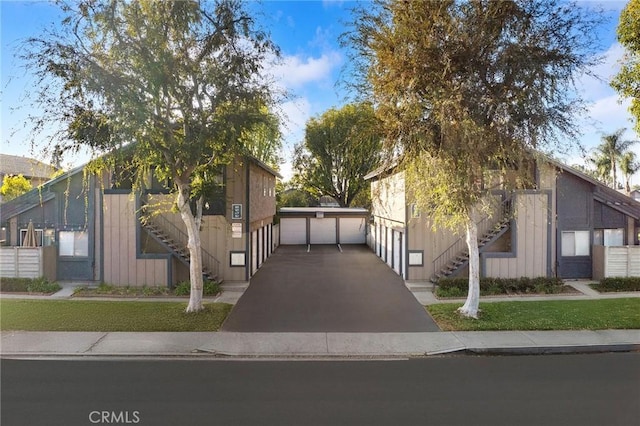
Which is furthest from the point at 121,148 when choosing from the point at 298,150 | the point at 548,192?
the point at 298,150

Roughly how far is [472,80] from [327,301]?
826 cm

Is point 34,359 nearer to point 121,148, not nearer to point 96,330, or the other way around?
point 96,330

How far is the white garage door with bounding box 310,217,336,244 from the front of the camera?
29625 millimetres

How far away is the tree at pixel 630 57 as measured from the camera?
1098 centimetres

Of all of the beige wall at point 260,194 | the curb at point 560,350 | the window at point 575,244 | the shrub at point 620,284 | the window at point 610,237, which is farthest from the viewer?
the beige wall at point 260,194

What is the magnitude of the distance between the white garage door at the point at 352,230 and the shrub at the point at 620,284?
17285 mm

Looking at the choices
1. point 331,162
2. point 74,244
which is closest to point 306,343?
point 74,244

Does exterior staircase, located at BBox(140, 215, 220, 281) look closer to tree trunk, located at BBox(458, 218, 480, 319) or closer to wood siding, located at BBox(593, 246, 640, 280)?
tree trunk, located at BBox(458, 218, 480, 319)

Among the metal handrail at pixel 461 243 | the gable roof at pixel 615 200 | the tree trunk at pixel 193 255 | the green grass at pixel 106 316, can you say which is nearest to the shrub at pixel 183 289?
the green grass at pixel 106 316

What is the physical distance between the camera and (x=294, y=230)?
29.5 m

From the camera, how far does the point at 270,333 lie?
964 cm

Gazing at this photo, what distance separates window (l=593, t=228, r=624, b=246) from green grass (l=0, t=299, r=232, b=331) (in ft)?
53.7

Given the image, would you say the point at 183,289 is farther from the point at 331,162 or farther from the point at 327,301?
the point at 331,162

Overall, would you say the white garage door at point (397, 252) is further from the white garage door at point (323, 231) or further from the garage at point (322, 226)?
the white garage door at point (323, 231)
